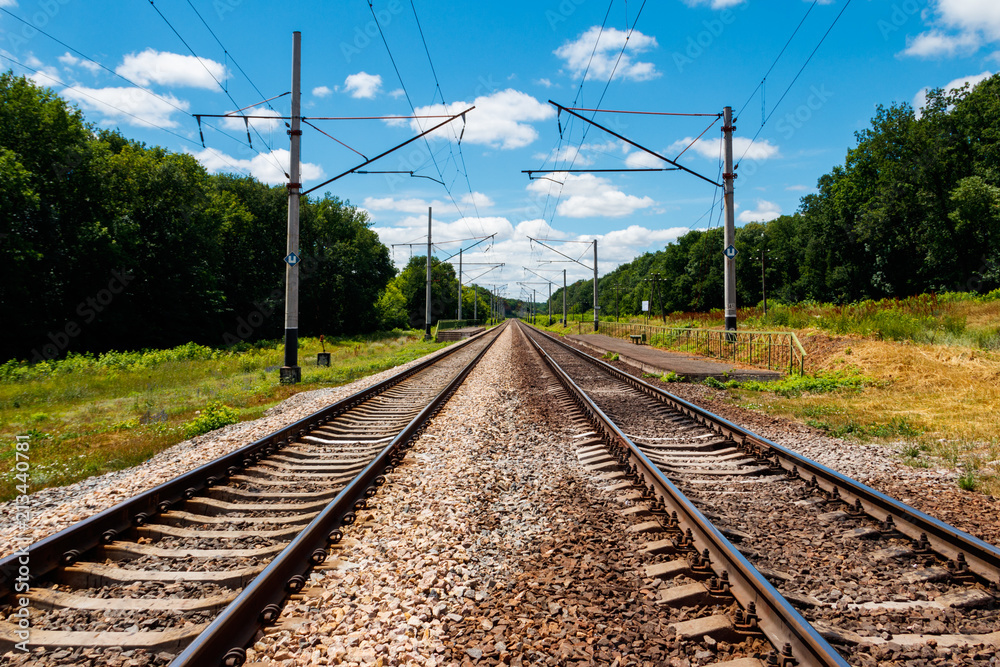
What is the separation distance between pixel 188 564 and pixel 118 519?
3.04 ft

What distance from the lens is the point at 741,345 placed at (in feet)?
66.0

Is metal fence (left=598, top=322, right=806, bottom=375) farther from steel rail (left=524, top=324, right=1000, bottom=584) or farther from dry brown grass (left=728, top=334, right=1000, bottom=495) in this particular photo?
steel rail (left=524, top=324, right=1000, bottom=584)

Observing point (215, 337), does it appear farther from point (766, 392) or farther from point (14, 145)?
point (766, 392)

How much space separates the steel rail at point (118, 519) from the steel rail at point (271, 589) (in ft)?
5.02

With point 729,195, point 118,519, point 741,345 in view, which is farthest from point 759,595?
point 741,345

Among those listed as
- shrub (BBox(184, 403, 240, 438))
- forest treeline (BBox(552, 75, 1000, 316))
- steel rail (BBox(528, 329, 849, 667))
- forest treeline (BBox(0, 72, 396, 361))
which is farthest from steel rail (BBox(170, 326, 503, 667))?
forest treeline (BBox(552, 75, 1000, 316))

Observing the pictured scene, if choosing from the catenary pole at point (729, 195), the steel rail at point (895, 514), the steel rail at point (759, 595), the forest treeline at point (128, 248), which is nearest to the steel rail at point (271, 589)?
the steel rail at point (759, 595)

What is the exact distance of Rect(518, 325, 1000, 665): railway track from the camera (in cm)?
296

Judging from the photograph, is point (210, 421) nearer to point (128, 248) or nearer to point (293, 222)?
point (293, 222)

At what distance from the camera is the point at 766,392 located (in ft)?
41.3

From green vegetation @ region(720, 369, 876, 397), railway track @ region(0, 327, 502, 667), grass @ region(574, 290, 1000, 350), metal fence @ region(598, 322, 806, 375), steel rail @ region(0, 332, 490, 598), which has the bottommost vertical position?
railway track @ region(0, 327, 502, 667)

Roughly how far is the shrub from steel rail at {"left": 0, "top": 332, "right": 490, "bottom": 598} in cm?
255

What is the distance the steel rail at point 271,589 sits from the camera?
8.70ft

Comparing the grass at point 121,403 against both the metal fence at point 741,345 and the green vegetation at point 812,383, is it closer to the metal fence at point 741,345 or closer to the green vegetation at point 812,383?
the green vegetation at point 812,383
